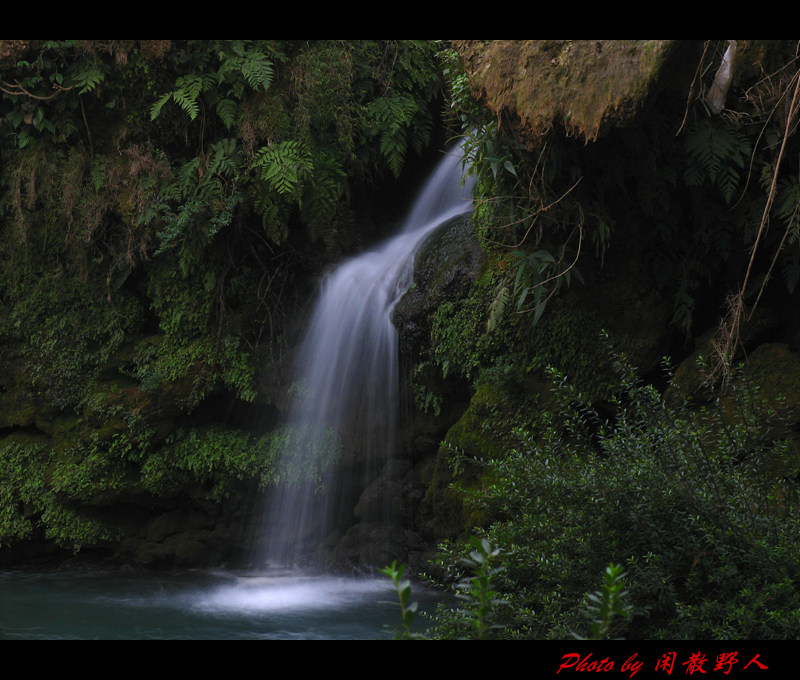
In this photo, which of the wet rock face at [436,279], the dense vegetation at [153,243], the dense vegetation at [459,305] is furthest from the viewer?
the dense vegetation at [153,243]

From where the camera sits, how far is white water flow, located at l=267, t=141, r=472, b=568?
6.48 m

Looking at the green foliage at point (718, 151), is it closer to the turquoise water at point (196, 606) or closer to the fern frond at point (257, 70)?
the turquoise water at point (196, 606)

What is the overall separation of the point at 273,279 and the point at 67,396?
8.30 ft

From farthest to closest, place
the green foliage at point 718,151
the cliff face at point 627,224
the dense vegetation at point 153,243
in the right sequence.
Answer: the dense vegetation at point 153,243
the green foliage at point 718,151
the cliff face at point 627,224

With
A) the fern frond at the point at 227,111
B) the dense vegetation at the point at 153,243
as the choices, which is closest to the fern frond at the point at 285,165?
the dense vegetation at the point at 153,243

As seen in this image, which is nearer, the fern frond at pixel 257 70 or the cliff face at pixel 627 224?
the cliff face at pixel 627 224

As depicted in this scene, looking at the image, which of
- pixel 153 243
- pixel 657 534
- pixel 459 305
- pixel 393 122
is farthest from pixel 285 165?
pixel 657 534

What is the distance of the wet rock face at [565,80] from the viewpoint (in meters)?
4.00

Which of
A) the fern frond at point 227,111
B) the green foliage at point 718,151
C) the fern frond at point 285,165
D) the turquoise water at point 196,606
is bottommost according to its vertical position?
the turquoise water at point 196,606

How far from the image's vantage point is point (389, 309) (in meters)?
6.44

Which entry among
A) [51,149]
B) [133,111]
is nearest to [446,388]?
[133,111]

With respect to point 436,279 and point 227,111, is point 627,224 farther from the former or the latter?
A: point 227,111

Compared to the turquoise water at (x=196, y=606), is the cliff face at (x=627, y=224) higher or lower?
higher

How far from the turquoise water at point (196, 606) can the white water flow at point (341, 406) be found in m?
0.61
